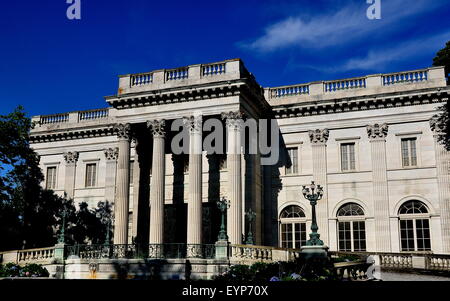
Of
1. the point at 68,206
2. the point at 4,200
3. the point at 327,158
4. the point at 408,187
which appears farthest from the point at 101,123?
the point at 408,187

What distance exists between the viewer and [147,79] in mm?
32281

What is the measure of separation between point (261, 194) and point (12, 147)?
16.2m

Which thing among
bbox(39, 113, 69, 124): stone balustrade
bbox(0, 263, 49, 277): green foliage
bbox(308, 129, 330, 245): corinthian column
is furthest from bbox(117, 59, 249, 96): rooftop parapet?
bbox(0, 263, 49, 277): green foliage

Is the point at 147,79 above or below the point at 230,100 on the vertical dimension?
above

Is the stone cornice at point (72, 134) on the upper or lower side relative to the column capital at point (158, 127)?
upper

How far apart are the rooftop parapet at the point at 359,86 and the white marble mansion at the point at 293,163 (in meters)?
0.07

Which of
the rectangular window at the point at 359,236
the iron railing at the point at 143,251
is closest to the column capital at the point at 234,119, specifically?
the iron railing at the point at 143,251

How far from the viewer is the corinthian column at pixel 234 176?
27.9 metres

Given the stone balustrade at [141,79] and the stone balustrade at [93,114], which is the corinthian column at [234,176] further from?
the stone balustrade at [93,114]

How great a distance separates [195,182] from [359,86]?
1286 centimetres

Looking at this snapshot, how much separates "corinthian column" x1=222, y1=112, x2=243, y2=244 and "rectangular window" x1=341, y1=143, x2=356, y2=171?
7.79 m

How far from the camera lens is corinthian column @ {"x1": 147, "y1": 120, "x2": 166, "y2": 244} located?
2911 cm

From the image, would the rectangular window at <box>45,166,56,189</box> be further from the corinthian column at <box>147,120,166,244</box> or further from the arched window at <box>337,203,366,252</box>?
the arched window at <box>337,203,366,252</box>

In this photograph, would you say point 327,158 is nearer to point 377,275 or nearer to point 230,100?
point 230,100
